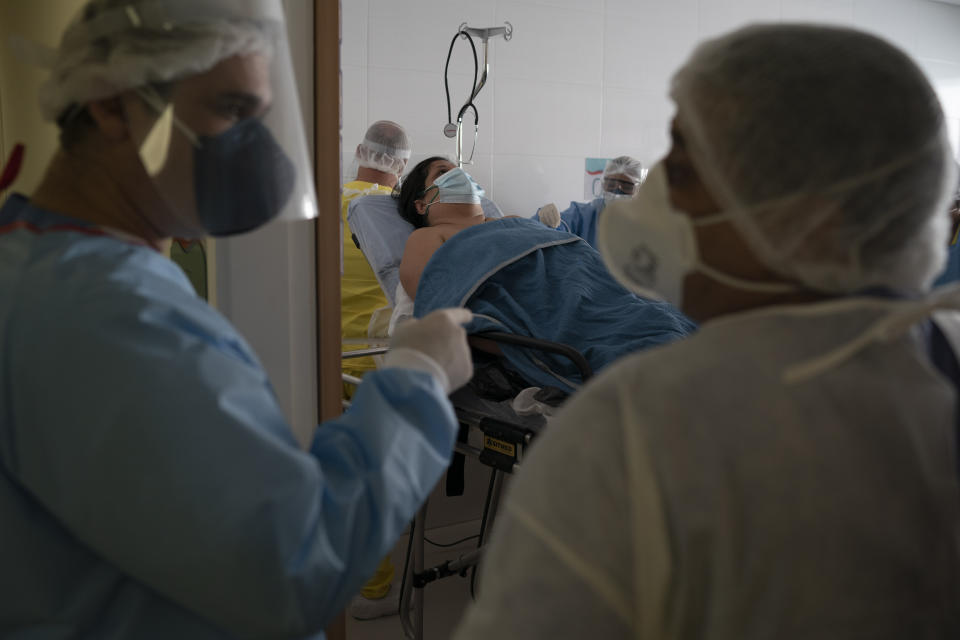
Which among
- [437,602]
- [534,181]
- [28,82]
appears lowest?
[437,602]

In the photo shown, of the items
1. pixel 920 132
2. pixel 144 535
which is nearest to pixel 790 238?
pixel 920 132

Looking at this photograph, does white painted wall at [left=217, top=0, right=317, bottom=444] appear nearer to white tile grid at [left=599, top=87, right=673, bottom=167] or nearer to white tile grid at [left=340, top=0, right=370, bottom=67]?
white tile grid at [left=340, top=0, right=370, bottom=67]

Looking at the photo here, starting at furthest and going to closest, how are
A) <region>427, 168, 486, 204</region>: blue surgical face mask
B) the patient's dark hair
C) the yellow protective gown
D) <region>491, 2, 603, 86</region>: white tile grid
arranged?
<region>491, 2, 603, 86</region>: white tile grid → the yellow protective gown → the patient's dark hair → <region>427, 168, 486, 204</region>: blue surgical face mask

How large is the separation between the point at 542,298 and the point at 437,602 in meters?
1.11

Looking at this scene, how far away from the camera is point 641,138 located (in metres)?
5.09

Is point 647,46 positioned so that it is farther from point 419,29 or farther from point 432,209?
point 432,209

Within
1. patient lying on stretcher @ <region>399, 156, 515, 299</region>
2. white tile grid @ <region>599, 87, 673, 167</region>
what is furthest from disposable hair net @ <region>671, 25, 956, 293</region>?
white tile grid @ <region>599, 87, 673, 167</region>

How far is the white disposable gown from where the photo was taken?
0.55 metres

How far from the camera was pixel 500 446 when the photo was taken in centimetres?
184

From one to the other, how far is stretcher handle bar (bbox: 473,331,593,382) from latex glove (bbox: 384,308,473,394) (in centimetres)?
85

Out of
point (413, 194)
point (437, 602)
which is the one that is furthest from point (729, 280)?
point (413, 194)

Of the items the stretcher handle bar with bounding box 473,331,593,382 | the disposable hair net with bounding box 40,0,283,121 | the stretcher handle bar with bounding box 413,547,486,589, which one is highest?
the disposable hair net with bounding box 40,0,283,121

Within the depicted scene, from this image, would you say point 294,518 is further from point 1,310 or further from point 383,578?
point 383,578

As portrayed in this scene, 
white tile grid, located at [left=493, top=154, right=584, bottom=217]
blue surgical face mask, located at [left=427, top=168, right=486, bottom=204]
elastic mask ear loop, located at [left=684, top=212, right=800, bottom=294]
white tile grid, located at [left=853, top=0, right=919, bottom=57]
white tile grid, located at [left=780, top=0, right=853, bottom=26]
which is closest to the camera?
elastic mask ear loop, located at [left=684, top=212, right=800, bottom=294]
